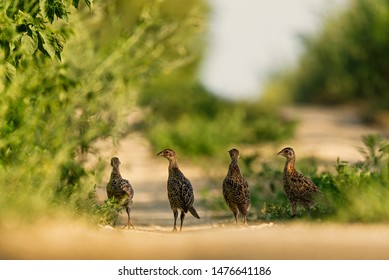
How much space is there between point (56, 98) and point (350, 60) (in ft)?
37.6

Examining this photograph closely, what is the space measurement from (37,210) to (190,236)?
999 millimetres

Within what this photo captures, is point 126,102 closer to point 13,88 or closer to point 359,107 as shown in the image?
point 13,88

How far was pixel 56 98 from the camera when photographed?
27.4 feet

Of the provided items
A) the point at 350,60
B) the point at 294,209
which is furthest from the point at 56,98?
the point at 350,60

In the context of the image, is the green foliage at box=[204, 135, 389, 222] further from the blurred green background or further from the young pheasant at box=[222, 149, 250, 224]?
the young pheasant at box=[222, 149, 250, 224]

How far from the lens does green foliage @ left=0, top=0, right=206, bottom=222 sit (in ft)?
21.8

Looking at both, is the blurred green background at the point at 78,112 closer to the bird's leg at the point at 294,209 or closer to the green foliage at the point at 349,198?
the green foliage at the point at 349,198

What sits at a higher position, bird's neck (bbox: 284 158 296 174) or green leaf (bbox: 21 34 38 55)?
green leaf (bbox: 21 34 38 55)

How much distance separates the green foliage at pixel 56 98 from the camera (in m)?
6.65

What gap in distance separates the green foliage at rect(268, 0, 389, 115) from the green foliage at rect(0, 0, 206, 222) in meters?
8.47

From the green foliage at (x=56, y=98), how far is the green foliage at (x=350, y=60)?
847 centimetres

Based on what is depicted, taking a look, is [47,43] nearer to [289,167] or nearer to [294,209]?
[289,167]

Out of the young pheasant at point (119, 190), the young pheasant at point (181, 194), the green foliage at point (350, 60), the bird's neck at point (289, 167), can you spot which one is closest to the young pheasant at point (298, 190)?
the bird's neck at point (289, 167)

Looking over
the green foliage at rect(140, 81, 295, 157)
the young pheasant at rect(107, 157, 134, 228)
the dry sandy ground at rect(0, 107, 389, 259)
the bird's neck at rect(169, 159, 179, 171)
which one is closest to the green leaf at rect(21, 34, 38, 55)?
the dry sandy ground at rect(0, 107, 389, 259)
